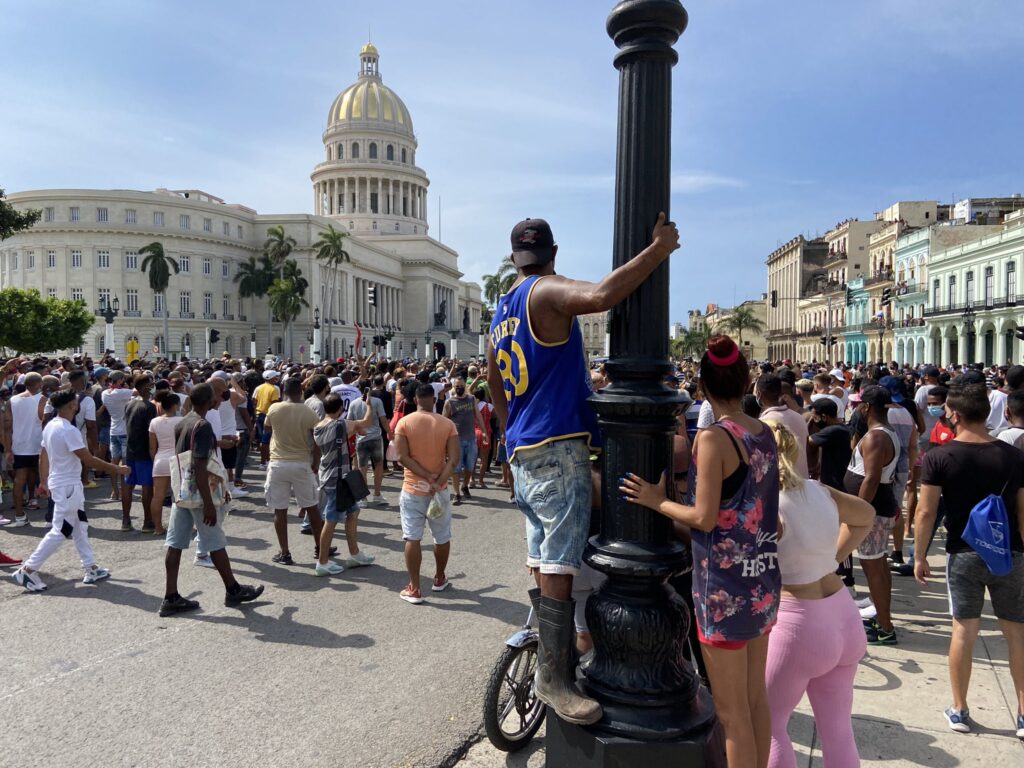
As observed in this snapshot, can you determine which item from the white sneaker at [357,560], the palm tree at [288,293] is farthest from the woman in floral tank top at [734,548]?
the palm tree at [288,293]

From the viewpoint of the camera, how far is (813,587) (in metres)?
2.88

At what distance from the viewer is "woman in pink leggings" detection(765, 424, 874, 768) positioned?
2.85 m

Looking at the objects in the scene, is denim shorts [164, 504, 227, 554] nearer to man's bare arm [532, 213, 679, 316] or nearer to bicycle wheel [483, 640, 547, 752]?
bicycle wheel [483, 640, 547, 752]

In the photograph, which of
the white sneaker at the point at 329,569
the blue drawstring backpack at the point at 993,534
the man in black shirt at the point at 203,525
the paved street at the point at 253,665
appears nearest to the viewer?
the blue drawstring backpack at the point at 993,534

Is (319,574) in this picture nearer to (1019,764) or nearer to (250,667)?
(250,667)

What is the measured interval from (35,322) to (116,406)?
37881 mm

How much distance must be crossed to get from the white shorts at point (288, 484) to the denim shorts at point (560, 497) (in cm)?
512

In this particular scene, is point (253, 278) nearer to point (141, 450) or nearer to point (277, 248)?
point (277, 248)

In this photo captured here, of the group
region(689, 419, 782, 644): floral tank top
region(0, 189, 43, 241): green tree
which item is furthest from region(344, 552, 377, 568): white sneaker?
region(0, 189, 43, 241): green tree

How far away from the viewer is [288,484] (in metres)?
7.47

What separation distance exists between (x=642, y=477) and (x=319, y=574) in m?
5.13

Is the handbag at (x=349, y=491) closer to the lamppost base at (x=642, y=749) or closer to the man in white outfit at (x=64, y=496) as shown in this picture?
the man in white outfit at (x=64, y=496)

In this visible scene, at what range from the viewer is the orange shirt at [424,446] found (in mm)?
6395

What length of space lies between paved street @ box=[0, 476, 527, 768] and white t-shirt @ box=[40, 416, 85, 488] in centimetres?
102
